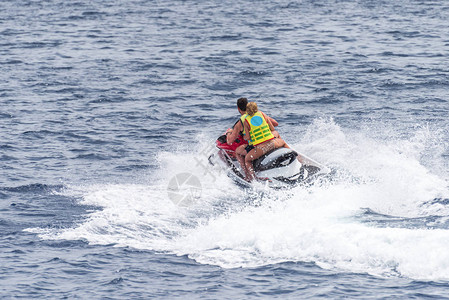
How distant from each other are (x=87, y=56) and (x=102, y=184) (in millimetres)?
14053

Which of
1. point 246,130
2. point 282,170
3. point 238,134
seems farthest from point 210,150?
point 282,170

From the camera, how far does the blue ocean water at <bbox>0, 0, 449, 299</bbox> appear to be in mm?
11109

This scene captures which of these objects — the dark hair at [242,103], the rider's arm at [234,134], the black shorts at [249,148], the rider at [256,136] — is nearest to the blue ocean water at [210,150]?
the rider at [256,136]

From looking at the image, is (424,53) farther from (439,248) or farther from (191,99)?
(439,248)

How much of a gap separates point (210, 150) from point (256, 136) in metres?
2.65

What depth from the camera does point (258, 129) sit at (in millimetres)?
14938

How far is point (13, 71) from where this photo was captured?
2683 cm

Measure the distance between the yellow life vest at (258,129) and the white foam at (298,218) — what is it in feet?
3.47

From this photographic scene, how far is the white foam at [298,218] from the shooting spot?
11.3 m

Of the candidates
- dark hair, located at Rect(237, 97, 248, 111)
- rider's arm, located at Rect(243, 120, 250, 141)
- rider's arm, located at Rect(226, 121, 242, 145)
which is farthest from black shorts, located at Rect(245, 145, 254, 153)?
dark hair, located at Rect(237, 97, 248, 111)

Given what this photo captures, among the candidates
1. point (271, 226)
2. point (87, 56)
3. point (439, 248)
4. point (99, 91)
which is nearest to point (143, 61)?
point (87, 56)

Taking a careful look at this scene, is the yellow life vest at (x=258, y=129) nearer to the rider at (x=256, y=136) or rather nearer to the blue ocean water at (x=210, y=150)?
the rider at (x=256, y=136)

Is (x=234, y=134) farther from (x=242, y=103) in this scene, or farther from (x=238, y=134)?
(x=242, y=103)

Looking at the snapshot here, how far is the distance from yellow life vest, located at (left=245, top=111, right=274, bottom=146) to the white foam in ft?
3.47
